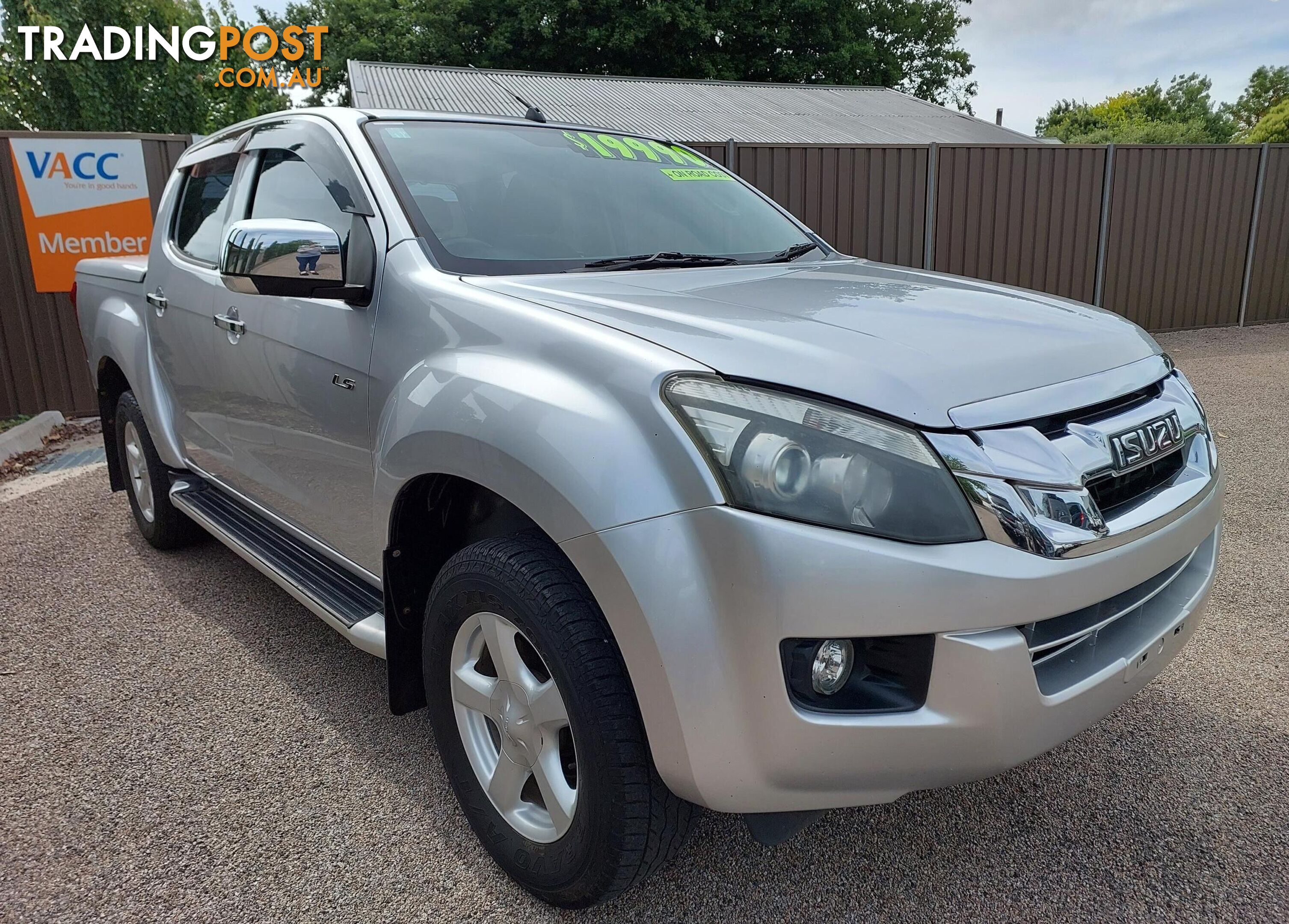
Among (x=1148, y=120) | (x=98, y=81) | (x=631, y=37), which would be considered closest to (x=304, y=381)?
(x=98, y=81)

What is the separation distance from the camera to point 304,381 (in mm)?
2424

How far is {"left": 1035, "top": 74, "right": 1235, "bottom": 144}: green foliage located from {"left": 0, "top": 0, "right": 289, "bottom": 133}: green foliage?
29.3 meters

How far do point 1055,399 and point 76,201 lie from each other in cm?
792

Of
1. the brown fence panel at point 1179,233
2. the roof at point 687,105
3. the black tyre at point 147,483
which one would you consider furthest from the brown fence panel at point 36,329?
the brown fence panel at point 1179,233

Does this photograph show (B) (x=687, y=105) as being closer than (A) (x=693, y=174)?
No

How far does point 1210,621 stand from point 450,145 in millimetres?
3009

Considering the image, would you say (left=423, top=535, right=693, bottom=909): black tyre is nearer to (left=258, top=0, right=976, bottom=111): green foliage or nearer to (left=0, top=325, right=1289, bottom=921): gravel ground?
(left=0, top=325, right=1289, bottom=921): gravel ground

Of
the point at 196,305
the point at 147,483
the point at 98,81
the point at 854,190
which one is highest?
the point at 98,81

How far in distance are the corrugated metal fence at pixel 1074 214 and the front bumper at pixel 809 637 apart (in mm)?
7771

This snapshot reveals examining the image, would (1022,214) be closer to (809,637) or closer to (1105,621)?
(1105,621)

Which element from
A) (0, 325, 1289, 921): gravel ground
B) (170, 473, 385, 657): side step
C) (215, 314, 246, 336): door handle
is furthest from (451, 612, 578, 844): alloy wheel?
(215, 314, 246, 336): door handle

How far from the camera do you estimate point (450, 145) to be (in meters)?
2.63

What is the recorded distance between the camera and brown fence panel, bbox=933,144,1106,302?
986cm

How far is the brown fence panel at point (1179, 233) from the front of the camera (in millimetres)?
10422
